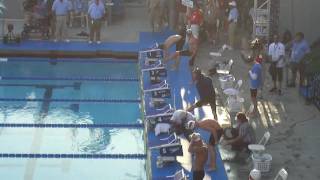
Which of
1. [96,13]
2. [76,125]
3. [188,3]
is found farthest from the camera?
[96,13]

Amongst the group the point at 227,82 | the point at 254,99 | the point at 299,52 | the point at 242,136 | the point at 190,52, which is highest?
the point at 299,52

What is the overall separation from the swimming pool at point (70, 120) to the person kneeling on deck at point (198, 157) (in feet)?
5.01

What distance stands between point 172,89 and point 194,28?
2424mm

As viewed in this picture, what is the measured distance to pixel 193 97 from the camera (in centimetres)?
1374

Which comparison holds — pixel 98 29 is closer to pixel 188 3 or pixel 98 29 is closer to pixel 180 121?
pixel 188 3

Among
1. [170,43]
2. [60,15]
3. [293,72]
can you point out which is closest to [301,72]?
[293,72]

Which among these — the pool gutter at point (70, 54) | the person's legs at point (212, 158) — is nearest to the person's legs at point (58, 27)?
the pool gutter at point (70, 54)

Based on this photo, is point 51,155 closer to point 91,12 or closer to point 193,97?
point 193,97

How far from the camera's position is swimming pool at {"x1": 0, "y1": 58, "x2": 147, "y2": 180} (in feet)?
36.1

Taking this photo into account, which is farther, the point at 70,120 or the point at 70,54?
the point at 70,54

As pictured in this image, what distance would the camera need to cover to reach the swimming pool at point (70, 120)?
36.1 feet

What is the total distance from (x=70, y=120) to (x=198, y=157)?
4.55 meters

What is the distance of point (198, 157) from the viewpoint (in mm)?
9297

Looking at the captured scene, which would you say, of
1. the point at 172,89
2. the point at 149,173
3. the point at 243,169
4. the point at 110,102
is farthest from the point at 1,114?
the point at 243,169
